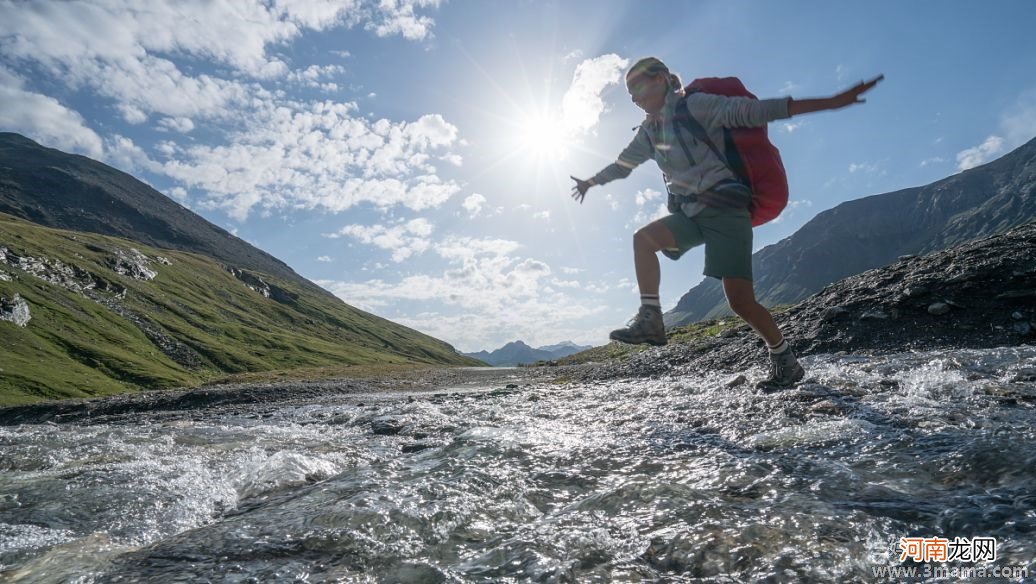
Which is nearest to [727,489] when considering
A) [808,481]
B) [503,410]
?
[808,481]

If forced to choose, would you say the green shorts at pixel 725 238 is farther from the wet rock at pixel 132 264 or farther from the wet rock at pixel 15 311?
the wet rock at pixel 132 264

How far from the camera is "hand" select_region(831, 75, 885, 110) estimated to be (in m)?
5.83

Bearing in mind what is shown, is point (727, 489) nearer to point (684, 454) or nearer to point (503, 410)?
point (684, 454)

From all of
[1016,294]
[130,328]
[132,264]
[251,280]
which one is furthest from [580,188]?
[251,280]

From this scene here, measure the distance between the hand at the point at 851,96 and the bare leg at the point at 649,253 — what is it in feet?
8.23

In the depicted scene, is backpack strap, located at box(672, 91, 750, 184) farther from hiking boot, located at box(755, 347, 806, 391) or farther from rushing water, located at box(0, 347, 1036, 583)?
rushing water, located at box(0, 347, 1036, 583)

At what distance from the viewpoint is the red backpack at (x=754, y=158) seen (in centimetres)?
665

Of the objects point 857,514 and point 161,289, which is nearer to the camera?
point 857,514

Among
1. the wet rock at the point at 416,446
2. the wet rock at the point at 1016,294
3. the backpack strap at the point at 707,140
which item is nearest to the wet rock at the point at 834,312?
the wet rock at the point at 1016,294

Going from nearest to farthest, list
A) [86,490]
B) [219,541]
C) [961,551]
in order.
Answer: [961,551] → [219,541] → [86,490]

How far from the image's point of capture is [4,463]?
22.8 ft

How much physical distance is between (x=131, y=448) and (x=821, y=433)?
9.35 meters

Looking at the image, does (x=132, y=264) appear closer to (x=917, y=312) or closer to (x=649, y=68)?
(x=649, y=68)

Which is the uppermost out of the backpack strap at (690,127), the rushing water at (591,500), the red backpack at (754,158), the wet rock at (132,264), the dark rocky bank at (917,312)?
the wet rock at (132,264)
